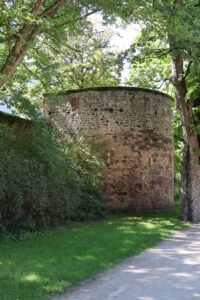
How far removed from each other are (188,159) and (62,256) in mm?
8471

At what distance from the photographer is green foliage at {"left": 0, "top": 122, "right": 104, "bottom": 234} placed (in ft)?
34.0

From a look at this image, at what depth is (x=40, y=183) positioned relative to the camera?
11.2 meters

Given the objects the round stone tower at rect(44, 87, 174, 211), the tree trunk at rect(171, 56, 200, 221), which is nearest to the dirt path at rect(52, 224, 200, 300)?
the tree trunk at rect(171, 56, 200, 221)

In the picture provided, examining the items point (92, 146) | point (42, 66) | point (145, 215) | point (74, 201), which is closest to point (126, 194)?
point (145, 215)

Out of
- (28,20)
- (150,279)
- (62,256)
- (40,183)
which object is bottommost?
(150,279)

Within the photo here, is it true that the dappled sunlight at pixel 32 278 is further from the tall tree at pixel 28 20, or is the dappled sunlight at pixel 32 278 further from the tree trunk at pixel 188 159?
the tree trunk at pixel 188 159

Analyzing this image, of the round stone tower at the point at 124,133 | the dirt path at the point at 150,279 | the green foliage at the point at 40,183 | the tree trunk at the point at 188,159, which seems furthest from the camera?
the round stone tower at the point at 124,133

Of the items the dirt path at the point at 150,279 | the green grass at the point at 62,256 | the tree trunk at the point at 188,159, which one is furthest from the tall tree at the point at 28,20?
the tree trunk at the point at 188,159

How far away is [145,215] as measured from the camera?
16.4m

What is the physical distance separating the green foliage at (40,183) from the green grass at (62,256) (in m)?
1.00

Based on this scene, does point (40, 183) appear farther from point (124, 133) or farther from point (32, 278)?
point (124, 133)

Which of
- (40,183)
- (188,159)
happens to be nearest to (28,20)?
(40,183)

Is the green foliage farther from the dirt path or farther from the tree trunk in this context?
the dirt path

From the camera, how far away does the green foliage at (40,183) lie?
10367 millimetres
